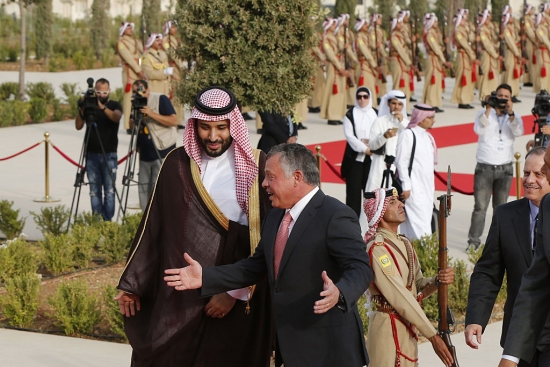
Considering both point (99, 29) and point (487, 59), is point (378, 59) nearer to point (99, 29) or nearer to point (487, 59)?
point (487, 59)

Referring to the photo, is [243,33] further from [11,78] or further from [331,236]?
[11,78]

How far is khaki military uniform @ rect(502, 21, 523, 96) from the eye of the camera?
24484 millimetres

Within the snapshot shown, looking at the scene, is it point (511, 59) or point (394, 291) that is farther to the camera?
point (511, 59)

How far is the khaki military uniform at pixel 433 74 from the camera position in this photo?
22.1m

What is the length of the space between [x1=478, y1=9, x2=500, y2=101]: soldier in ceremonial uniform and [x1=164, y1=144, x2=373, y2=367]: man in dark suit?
64.1 feet

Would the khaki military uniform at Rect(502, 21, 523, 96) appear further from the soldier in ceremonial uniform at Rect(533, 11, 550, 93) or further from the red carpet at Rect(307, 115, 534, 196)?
the red carpet at Rect(307, 115, 534, 196)

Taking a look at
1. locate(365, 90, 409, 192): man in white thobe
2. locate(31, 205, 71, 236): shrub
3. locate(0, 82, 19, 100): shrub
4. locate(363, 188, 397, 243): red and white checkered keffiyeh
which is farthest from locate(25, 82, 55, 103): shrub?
locate(363, 188, 397, 243): red and white checkered keffiyeh

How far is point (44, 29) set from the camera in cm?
2972

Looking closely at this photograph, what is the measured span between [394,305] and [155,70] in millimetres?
13508

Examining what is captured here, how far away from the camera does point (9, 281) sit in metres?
7.87

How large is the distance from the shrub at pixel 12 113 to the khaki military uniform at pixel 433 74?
7.92 m

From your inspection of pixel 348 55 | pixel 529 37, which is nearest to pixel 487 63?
pixel 529 37

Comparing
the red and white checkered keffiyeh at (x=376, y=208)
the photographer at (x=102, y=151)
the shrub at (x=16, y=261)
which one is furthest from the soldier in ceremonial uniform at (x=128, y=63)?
the red and white checkered keffiyeh at (x=376, y=208)

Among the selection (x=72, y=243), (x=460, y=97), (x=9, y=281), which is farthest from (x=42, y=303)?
(x=460, y=97)
